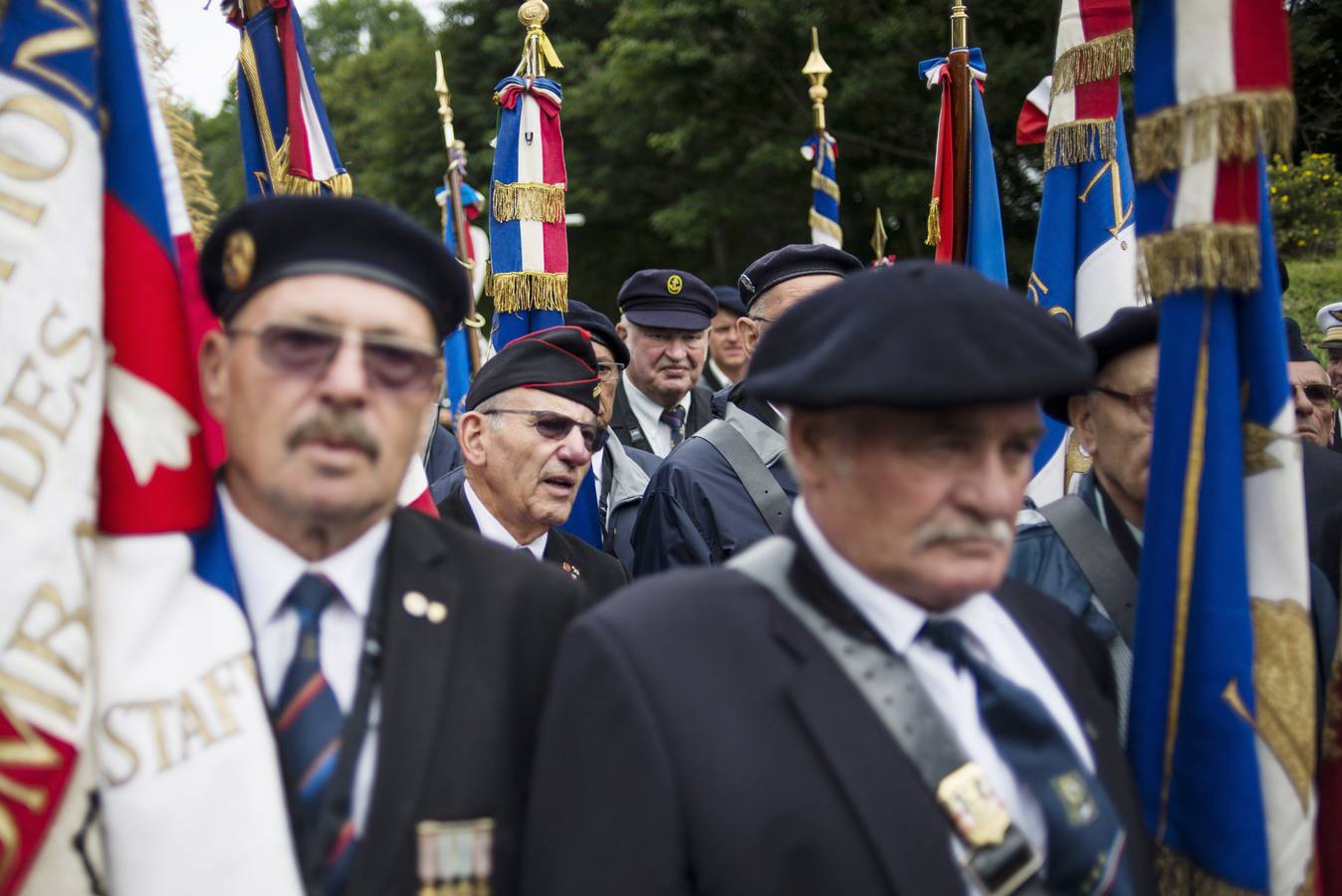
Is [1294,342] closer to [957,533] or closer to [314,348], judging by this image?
[957,533]

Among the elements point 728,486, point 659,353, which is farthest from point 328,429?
point 659,353

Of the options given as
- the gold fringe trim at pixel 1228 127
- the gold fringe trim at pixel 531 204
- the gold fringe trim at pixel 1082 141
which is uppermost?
the gold fringe trim at pixel 531 204

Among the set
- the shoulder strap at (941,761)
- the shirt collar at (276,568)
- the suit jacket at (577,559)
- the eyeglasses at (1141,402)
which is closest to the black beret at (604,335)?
the suit jacket at (577,559)

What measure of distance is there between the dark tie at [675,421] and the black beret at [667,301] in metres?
0.48

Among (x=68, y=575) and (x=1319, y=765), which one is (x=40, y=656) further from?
(x=1319, y=765)

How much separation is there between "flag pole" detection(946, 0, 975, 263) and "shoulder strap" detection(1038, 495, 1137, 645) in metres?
2.46

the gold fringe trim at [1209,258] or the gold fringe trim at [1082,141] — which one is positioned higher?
the gold fringe trim at [1082,141]

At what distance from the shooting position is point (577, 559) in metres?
4.36

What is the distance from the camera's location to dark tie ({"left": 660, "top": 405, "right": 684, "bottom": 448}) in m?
6.86

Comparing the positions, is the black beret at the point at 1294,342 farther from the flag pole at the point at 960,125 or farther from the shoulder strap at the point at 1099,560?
the shoulder strap at the point at 1099,560

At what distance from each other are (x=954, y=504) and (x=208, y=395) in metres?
1.27

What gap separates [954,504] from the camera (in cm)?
203

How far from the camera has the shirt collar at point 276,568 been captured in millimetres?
2154

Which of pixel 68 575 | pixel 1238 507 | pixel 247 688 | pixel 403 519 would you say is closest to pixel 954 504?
pixel 1238 507
